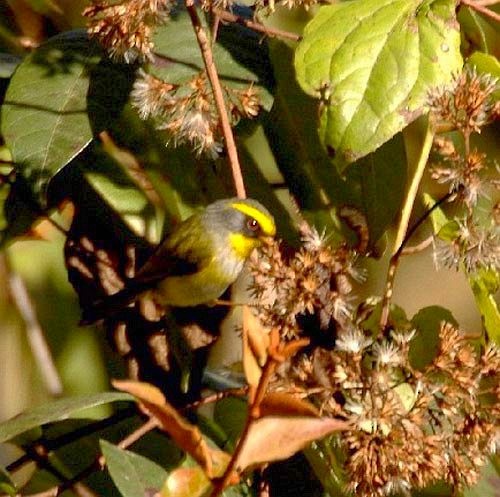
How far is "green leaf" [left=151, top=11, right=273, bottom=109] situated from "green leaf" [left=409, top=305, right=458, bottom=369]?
0.26 meters

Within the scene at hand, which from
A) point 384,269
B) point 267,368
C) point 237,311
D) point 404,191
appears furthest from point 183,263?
point 267,368

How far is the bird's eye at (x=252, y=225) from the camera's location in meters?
1.42

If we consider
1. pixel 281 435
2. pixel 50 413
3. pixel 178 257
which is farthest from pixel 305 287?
pixel 178 257

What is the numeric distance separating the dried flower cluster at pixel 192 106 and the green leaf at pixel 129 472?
29 cm

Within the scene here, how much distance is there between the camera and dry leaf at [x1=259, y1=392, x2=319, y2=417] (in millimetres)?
647

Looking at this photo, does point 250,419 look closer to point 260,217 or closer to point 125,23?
point 125,23

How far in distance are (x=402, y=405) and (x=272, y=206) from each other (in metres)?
0.37

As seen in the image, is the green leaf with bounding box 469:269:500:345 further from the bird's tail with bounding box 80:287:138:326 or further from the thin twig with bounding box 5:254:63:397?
the thin twig with bounding box 5:254:63:397

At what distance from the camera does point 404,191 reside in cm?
118

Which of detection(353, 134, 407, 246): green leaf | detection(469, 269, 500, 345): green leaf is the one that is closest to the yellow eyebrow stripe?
detection(353, 134, 407, 246): green leaf

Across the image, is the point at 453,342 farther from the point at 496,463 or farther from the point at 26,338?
the point at 26,338

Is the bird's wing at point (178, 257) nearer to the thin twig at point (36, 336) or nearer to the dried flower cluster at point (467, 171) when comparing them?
the thin twig at point (36, 336)

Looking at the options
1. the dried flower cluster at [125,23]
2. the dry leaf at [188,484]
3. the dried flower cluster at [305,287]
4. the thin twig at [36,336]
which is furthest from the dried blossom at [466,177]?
the thin twig at [36,336]

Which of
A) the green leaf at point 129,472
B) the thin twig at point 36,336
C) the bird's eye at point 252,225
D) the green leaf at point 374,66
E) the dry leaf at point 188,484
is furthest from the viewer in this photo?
the thin twig at point 36,336
